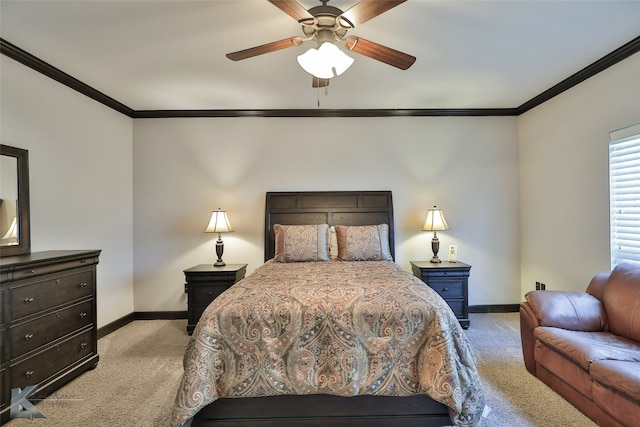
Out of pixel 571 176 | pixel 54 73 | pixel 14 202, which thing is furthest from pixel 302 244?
pixel 571 176

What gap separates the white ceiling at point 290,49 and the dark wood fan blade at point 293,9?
13.4 inches

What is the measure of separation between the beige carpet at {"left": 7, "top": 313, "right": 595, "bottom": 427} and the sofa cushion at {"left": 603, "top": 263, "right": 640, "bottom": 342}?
0.68 meters

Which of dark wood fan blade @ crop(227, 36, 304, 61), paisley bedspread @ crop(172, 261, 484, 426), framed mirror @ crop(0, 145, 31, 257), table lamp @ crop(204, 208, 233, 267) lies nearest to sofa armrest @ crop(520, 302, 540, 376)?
paisley bedspread @ crop(172, 261, 484, 426)

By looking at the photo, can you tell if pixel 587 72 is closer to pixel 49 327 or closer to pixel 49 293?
pixel 49 293

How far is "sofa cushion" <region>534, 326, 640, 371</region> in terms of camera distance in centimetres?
185

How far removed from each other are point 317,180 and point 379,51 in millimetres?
→ 2211

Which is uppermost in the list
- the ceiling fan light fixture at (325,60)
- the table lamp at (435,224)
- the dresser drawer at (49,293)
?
the ceiling fan light fixture at (325,60)

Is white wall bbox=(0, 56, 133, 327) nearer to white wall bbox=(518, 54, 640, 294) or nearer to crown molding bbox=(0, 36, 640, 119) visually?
crown molding bbox=(0, 36, 640, 119)

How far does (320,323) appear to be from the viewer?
72.9 inches

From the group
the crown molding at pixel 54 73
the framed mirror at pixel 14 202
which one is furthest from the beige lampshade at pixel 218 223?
the crown molding at pixel 54 73

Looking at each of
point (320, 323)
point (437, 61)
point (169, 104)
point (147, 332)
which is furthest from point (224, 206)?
point (437, 61)

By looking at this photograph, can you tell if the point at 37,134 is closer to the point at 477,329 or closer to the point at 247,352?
the point at 247,352

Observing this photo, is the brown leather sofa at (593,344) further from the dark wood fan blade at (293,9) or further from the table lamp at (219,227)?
the table lamp at (219,227)

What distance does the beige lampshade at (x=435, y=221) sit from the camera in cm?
375
